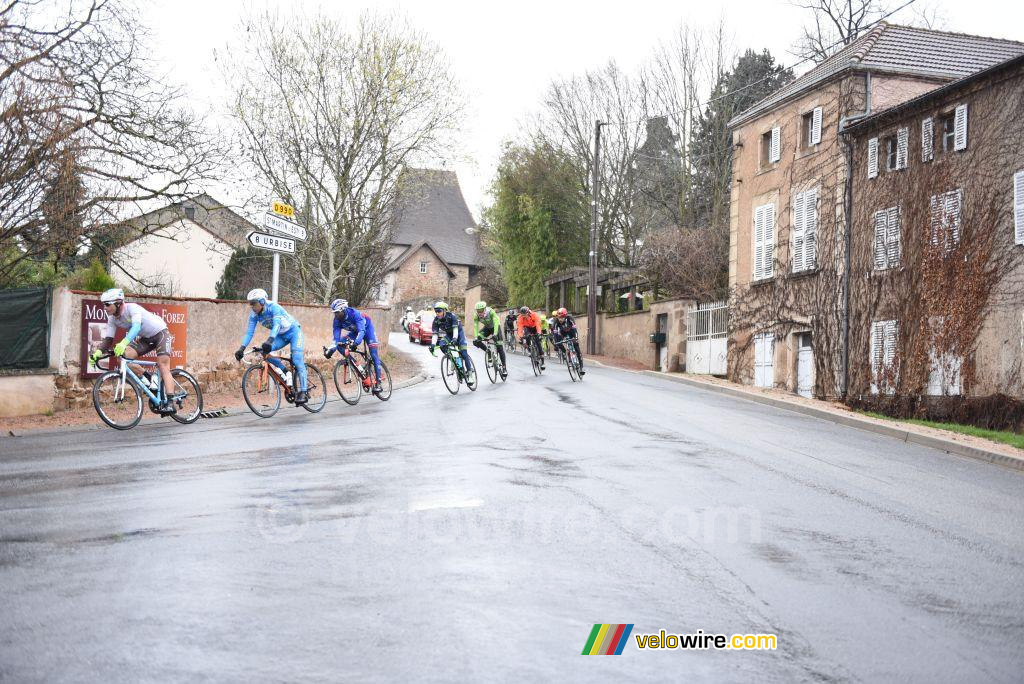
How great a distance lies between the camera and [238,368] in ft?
66.0

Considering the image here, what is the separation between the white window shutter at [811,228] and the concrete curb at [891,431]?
15.1 feet

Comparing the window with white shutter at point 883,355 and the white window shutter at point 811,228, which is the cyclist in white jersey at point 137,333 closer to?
the window with white shutter at point 883,355

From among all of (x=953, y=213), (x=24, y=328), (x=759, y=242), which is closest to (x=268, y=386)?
(x=24, y=328)

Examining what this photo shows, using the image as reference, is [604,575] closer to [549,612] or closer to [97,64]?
[549,612]

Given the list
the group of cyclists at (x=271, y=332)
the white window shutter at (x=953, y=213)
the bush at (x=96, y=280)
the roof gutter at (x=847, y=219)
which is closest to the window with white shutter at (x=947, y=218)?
the white window shutter at (x=953, y=213)

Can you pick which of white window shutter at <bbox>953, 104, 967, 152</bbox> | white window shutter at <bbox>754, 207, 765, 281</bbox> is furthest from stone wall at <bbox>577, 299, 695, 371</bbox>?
white window shutter at <bbox>953, 104, 967, 152</bbox>

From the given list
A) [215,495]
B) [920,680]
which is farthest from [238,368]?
[920,680]

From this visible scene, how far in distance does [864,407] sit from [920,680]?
1847 centimetres

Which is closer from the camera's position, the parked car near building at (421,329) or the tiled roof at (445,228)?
the parked car near building at (421,329)

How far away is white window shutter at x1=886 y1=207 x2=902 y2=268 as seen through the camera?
74.5ft

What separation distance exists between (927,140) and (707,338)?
11.8m

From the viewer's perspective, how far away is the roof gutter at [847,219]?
2420 cm

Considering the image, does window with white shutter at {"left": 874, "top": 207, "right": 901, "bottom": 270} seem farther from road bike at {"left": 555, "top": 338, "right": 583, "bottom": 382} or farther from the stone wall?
the stone wall

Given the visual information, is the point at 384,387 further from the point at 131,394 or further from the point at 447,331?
the point at 131,394
